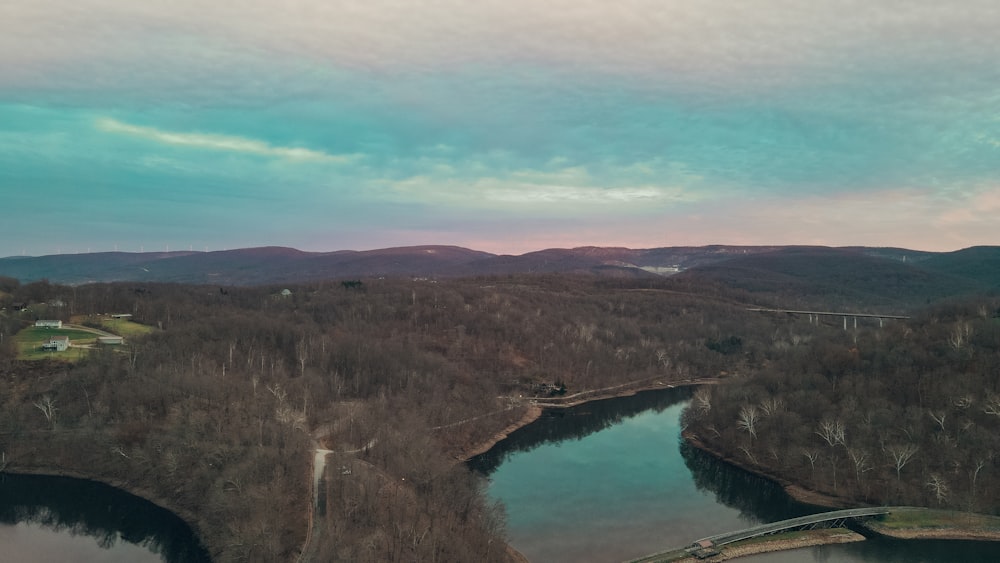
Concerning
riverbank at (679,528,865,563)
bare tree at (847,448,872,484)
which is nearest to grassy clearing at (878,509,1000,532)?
riverbank at (679,528,865,563)

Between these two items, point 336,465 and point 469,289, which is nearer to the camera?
point 336,465

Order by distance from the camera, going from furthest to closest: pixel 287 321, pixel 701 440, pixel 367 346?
pixel 287 321
pixel 367 346
pixel 701 440

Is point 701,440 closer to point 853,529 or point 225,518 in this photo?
point 853,529

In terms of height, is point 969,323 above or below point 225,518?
above

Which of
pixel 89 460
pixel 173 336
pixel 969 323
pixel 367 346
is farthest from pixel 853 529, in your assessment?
pixel 173 336

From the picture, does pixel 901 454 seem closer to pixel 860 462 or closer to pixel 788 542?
pixel 860 462
